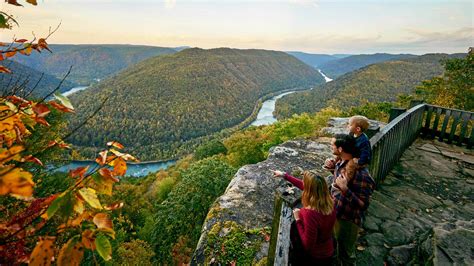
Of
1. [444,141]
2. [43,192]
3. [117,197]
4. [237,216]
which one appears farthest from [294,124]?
[117,197]

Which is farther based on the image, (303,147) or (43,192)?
(43,192)

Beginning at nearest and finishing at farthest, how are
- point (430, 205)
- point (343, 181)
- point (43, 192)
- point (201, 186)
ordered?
point (343, 181)
point (430, 205)
point (43, 192)
point (201, 186)

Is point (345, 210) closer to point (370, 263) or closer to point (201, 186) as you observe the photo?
point (370, 263)

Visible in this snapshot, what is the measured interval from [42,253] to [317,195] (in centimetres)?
213

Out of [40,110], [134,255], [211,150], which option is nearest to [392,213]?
[40,110]

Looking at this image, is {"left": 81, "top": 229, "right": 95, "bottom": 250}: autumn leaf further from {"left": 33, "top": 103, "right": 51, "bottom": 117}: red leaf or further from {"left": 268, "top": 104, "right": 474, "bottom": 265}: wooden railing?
{"left": 268, "top": 104, "right": 474, "bottom": 265}: wooden railing

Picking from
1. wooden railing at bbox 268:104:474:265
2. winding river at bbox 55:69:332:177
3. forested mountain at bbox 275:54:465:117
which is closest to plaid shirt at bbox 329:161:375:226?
wooden railing at bbox 268:104:474:265

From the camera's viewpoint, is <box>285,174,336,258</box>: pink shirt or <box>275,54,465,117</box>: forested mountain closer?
<box>285,174,336,258</box>: pink shirt

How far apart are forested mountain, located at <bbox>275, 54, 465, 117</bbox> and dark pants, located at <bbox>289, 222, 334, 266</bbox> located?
86.4 meters

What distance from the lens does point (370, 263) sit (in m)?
3.39

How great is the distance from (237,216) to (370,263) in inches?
79.0

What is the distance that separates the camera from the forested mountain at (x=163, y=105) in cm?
10650

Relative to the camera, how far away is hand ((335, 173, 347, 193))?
314 cm

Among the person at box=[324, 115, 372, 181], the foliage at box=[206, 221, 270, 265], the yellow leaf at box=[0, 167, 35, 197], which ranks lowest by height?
the foliage at box=[206, 221, 270, 265]
